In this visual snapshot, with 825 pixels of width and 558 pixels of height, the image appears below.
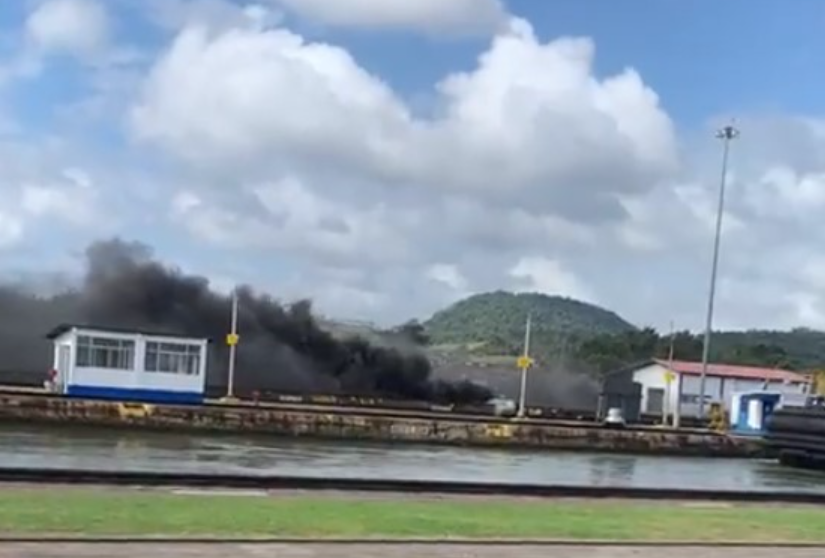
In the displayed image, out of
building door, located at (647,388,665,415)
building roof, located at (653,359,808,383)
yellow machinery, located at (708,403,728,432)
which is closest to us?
yellow machinery, located at (708,403,728,432)

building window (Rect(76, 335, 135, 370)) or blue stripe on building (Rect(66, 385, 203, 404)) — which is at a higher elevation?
building window (Rect(76, 335, 135, 370))

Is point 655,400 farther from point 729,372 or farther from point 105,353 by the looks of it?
point 105,353

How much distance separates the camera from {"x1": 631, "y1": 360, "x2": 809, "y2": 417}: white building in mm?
76062

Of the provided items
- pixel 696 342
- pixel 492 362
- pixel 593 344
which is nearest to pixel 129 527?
pixel 492 362

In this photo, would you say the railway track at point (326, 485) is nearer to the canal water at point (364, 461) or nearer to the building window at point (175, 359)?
the canal water at point (364, 461)

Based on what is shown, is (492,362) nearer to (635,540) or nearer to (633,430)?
(633,430)

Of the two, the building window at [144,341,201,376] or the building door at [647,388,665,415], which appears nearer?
the building window at [144,341,201,376]

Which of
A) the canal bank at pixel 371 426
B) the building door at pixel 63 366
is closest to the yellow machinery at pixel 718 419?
the canal bank at pixel 371 426

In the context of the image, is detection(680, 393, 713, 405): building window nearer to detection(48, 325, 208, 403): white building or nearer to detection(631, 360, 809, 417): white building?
detection(631, 360, 809, 417): white building

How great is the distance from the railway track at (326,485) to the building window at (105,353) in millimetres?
33681

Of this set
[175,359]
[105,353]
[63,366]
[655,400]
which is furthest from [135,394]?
[655,400]

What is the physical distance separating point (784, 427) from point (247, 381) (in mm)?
42481

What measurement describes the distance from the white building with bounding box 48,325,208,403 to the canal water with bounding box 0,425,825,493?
639 centimetres

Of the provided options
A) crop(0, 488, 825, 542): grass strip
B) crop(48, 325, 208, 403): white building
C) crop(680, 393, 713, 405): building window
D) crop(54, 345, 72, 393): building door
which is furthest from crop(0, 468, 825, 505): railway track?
crop(680, 393, 713, 405): building window
